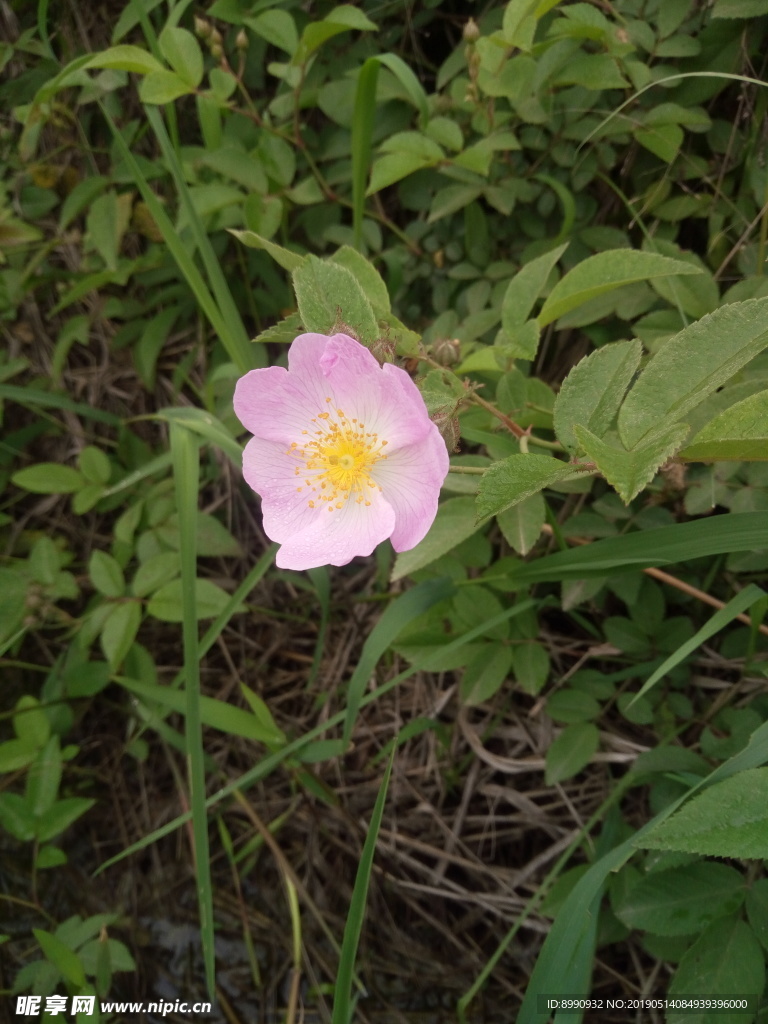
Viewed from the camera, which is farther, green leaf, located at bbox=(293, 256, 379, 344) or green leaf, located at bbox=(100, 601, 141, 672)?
green leaf, located at bbox=(100, 601, 141, 672)

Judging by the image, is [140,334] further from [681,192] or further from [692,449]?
[692,449]

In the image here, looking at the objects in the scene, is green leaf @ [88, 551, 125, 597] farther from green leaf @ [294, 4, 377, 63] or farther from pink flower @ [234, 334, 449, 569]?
green leaf @ [294, 4, 377, 63]

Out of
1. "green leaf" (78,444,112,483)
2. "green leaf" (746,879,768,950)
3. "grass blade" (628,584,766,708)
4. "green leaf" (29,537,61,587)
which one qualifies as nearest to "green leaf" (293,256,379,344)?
"grass blade" (628,584,766,708)

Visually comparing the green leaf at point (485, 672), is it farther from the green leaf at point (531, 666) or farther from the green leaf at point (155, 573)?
the green leaf at point (155, 573)

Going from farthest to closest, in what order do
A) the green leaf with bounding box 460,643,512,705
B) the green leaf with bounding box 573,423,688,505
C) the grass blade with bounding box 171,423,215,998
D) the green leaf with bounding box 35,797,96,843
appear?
the green leaf with bounding box 35,797,96,843 < the green leaf with bounding box 460,643,512,705 < the grass blade with bounding box 171,423,215,998 < the green leaf with bounding box 573,423,688,505

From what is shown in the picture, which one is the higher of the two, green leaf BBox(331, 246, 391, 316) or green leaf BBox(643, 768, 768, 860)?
green leaf BBox(331, 246, 391, 316)

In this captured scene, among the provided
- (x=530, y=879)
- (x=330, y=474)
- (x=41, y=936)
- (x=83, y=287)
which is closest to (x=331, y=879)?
(x=530, y=879)
